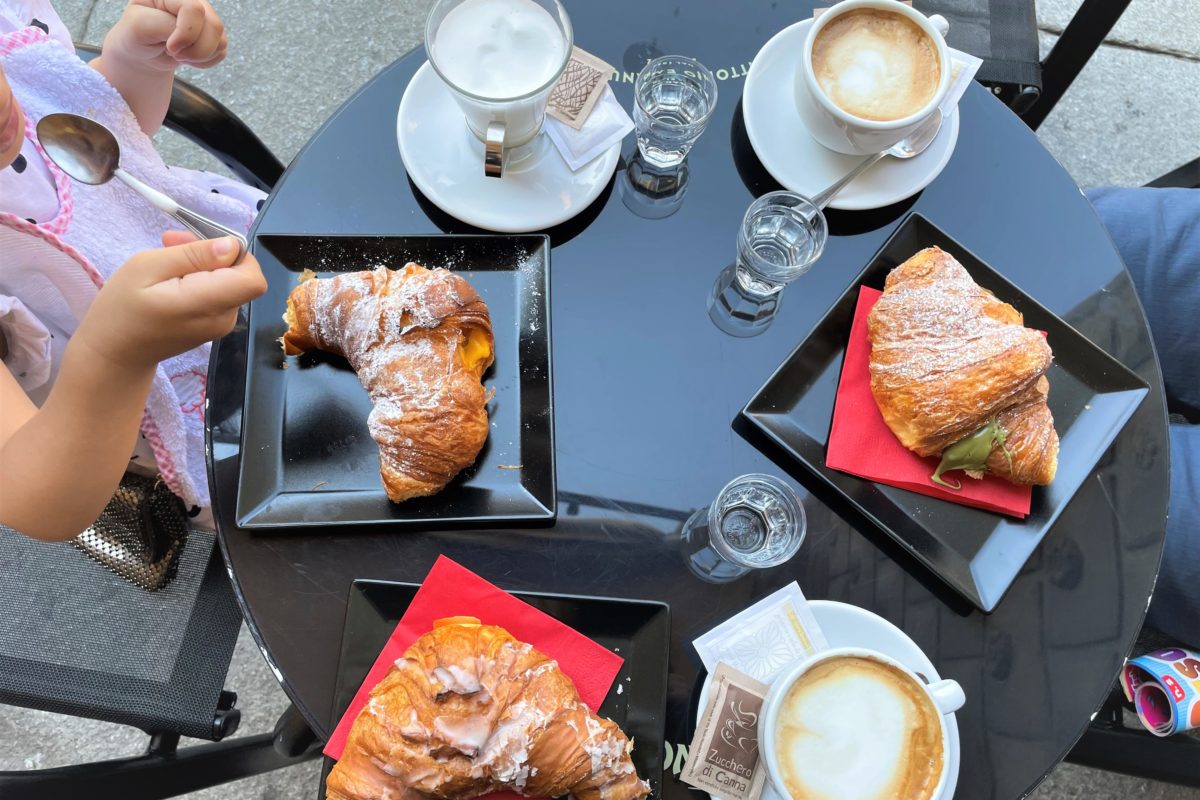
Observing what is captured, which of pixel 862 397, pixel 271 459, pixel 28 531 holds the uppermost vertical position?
pixel 862 397

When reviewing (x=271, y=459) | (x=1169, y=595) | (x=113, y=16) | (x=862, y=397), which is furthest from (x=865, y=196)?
(x=113, y=16)

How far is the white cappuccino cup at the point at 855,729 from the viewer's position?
921 millimetres

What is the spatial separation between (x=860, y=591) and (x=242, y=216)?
1161mm

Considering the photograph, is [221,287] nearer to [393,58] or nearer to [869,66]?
[869,66]

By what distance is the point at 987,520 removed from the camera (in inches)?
44.2

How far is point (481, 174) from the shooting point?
4.00 feet

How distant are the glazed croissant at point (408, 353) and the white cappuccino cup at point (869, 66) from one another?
59cm

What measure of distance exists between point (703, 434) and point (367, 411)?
18.9 inches

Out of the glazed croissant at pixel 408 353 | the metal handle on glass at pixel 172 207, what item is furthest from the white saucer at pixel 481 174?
the metal handle on glass at pixel 172 207

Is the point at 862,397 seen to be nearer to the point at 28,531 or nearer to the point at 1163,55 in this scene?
the point at 28,531

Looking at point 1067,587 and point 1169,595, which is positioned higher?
point 1067,587

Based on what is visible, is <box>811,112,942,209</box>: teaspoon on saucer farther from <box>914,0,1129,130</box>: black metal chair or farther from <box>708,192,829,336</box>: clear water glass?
<box>914,0,1129,130</box>: black metal chair

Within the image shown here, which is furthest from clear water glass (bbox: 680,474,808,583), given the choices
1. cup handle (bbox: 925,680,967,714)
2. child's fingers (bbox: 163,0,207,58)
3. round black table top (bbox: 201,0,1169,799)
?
child's fingers (bbox: 163,0,207,58)

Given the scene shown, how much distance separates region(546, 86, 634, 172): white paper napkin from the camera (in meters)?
1.21
